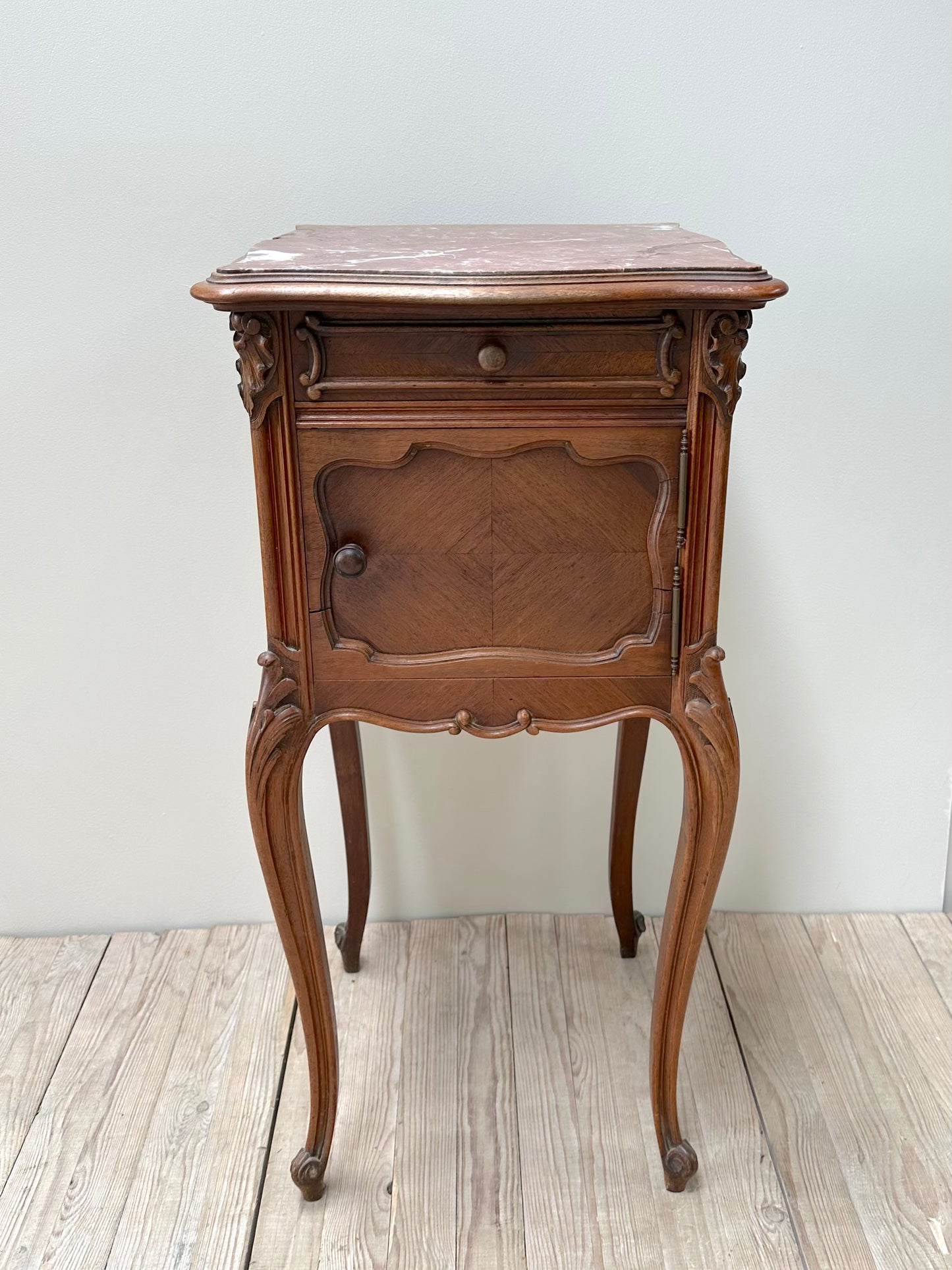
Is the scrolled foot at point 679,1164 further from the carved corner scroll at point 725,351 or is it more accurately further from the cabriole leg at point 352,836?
the carved corner scroll at point 725,351

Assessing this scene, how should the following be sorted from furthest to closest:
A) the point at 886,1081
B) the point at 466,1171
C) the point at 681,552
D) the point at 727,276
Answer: the point at 886,1081, the point at 466,1171, the point at 681,552, the point at 727,276

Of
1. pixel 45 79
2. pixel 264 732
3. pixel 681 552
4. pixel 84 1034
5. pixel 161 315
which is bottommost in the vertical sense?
pixel 84 1034

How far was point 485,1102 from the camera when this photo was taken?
139cm

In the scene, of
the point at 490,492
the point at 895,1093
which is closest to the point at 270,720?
the point at 490,492

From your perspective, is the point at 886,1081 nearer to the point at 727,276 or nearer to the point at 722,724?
the point at 722,724

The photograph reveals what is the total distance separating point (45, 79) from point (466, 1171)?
56.8 inches

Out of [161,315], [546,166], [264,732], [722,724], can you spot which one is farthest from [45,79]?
[722,724]

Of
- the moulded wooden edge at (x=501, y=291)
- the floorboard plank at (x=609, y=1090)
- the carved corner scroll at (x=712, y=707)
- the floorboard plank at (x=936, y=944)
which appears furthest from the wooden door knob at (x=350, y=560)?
the floorboard plank at (x=936, y=944)

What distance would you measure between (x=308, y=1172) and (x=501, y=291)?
38.3 inches

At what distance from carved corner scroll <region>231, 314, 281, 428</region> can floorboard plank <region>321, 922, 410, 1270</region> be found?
0.89 metres

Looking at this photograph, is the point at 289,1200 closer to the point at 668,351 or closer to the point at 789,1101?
the point at 789,1101

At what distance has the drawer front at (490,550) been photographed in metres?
1.01

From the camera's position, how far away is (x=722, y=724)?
1.09 m

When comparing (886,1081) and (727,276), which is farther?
(886,1081)
